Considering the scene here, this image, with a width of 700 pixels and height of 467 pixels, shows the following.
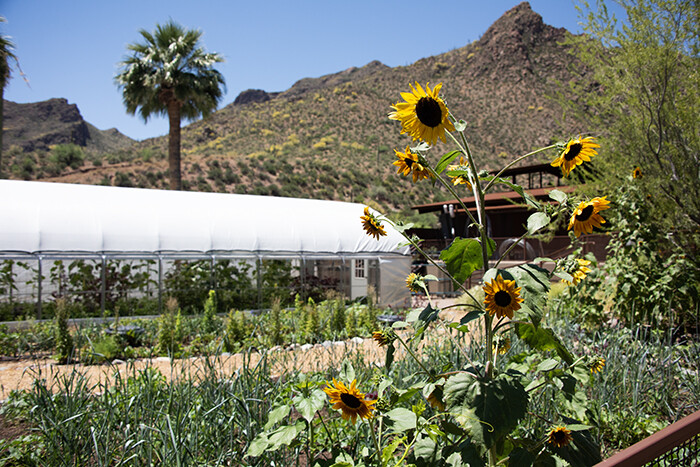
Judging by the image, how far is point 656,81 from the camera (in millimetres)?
6117

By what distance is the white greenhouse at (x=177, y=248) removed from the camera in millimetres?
9570

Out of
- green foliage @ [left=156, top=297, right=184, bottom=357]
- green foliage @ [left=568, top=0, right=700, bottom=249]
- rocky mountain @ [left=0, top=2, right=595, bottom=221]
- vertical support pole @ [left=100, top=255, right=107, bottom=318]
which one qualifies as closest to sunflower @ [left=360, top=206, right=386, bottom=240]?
green foliage @ [left=568, top=0, right=700, bottom=249]

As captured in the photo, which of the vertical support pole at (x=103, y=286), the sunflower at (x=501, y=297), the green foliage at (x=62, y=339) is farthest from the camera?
the vertical support pole at (x=103, y=286)

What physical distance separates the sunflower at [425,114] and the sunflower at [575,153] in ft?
1.49

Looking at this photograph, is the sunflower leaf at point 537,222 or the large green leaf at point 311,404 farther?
the large green leaf at point 311,404

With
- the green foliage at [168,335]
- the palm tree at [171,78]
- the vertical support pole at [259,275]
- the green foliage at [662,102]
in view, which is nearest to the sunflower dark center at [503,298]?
the green foliage at [662,102]

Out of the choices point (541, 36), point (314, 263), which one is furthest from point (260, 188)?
point (541, 36)

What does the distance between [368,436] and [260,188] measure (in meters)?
29.4

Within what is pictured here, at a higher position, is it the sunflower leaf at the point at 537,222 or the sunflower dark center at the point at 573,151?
the sunflower dark center at the point at 573,151

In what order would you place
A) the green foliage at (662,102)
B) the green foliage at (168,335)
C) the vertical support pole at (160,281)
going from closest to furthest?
the green foliage at (662,102), the green foliage at (168,335), the vertical support pole at (160,281)

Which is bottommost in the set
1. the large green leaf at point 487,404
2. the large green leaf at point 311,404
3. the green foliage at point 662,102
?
the large green leaf at point 311,404

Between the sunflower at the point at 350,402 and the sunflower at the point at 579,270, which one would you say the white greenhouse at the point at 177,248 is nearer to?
the sunflower at the point at 579,270

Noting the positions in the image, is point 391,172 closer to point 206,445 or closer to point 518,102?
point 518,102

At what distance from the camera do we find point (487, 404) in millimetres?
1361
